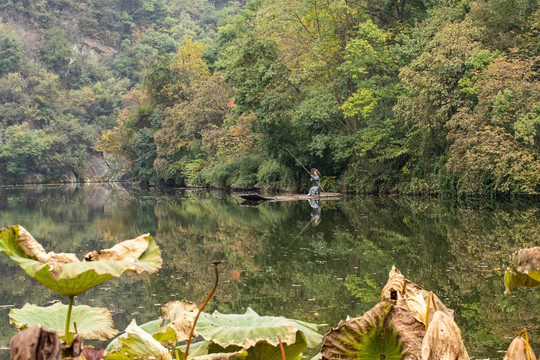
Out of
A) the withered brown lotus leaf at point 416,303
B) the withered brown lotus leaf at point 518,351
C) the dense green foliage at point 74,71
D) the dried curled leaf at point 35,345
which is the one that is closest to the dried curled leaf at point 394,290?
the withered brown lotus leaf at point 416,303

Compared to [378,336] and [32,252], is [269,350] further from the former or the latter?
[32,252]

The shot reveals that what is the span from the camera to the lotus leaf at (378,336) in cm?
127

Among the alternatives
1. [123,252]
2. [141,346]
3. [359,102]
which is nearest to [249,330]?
[141,346]

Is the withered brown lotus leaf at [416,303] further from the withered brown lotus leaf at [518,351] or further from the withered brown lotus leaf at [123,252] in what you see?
the withered brown lotus leaf at [123,252]

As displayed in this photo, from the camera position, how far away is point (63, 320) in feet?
5.39

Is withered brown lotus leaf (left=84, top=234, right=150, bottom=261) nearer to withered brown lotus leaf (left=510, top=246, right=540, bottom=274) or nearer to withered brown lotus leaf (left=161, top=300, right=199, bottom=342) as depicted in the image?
withered brown lotus leaf (left=510, top=246, right=540, bottom=274)

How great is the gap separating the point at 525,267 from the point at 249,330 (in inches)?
29.4

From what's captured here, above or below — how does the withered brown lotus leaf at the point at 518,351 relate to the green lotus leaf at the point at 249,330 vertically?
above

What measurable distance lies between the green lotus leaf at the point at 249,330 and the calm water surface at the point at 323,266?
1.17 metres

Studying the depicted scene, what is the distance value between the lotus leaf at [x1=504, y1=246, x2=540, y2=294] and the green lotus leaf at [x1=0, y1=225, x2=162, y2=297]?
0.70 metres

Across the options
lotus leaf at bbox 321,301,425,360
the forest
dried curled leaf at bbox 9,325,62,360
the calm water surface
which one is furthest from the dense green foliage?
dried curled leaf at bbox 9,325,62,360

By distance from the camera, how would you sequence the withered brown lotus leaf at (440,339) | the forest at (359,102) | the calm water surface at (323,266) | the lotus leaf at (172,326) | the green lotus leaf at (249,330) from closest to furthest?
the withered brown lotus leaf at (440,339) < the green lotus leaf at (249,330) < the lotus leaf at (172,326) < the calm water surface at (323,266) < the forest at (359,102)

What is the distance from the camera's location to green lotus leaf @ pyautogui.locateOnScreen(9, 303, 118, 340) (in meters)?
1.60

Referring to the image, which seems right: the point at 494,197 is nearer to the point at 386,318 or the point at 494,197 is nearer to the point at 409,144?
the point at 409,144
